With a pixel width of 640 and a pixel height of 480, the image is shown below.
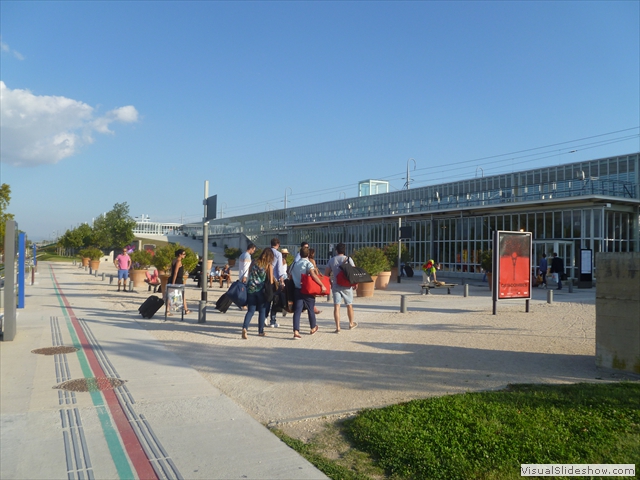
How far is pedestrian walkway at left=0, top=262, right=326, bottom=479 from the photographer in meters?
4.12

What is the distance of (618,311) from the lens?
23.6ft

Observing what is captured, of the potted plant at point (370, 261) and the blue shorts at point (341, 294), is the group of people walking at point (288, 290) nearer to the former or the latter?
the blue shorts at point (341, 294)

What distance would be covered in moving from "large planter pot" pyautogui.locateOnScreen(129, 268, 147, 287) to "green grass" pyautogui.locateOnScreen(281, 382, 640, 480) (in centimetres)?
1844

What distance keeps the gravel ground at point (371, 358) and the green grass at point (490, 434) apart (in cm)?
54

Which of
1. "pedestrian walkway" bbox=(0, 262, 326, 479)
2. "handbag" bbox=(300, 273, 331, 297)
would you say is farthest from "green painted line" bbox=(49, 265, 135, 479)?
"handbag" bbox=(300, 273, 331, 297)

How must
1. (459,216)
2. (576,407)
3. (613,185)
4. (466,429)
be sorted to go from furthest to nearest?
(459,216)
(613,185)
(576,407)
(466,429)

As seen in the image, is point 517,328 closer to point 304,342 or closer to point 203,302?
point 304,342

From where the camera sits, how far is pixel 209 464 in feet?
13.7

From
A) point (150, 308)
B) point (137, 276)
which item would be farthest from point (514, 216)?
point (150, 308)

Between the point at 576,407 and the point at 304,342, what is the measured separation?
5007 millimetres

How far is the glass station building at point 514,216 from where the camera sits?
3102 cm

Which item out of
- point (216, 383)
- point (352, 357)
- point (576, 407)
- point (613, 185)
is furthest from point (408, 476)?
point (613, 185)

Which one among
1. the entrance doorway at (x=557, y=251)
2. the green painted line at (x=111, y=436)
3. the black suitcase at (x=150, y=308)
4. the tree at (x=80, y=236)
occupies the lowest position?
the green painted line at (x=111, y=436)

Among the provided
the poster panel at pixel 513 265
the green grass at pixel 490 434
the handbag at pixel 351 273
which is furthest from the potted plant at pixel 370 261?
the green grass at pixel 490 434
